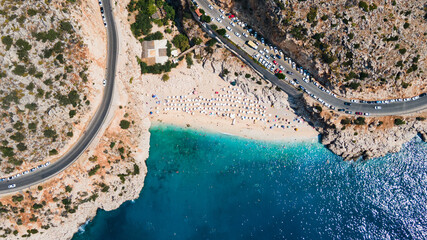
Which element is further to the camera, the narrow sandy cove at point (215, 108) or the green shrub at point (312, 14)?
the narrow sandy cove at point (215, 108)

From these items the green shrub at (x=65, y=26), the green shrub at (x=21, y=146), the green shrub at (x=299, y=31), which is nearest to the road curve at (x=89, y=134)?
the green shrub at (x=21, y=146)

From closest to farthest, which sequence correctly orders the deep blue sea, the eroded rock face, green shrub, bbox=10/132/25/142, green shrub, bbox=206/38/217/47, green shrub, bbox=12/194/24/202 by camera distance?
green shrub, bbox=10/132/25/142, green shrub, bbox=12/194/24/202, the deep blue sea, the eroded rock face, green shrub, bbox=206/38/217/47

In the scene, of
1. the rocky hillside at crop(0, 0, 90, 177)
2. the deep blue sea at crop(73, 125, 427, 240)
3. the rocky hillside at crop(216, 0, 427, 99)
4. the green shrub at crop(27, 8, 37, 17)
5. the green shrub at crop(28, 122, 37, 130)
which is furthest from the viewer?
the deep blue sea at crop(73, 125, 427, 240)

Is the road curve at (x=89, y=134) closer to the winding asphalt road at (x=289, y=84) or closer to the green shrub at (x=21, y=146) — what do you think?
the green shrub at (x=21, y=146)

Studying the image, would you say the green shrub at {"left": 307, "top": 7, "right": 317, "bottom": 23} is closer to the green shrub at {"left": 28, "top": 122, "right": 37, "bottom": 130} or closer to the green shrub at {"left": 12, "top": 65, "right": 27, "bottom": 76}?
the green shrub at {"left": 12, "top": 65, "right": 27, "bottom": 76}

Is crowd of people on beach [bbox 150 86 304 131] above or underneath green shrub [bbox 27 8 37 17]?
underneath

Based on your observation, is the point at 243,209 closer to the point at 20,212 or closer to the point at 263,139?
the point at 263,139

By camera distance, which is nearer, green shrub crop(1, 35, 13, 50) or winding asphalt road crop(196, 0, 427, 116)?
green shrub crop(1, 35, 13, 50)

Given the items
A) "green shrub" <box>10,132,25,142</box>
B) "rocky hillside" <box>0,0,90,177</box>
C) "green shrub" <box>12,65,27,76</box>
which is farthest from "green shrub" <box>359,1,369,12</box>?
"green shrub" <box>10,132,25,142</box>
